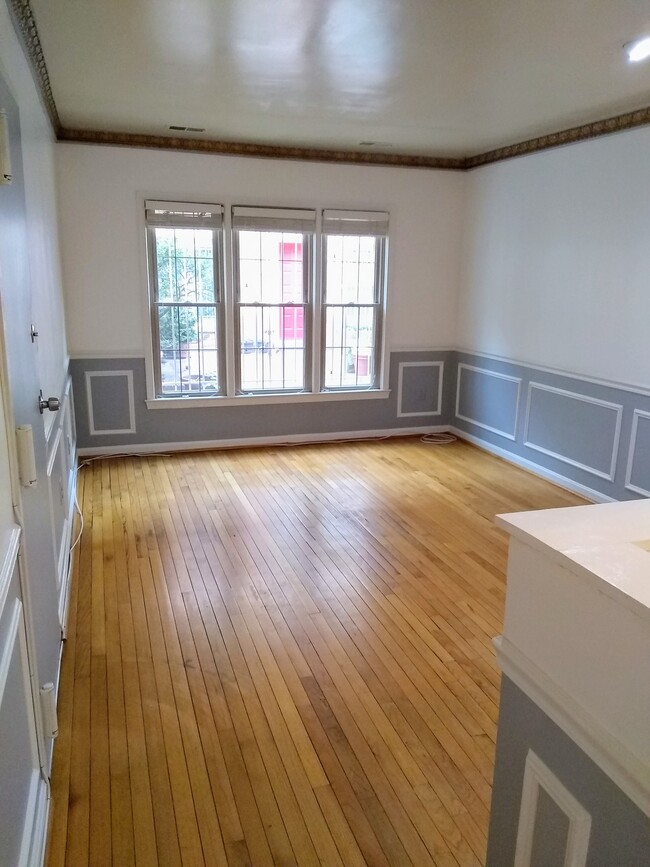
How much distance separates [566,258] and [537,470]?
171 centimetres

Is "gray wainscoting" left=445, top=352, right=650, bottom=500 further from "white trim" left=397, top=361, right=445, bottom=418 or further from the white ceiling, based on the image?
the white ceiling

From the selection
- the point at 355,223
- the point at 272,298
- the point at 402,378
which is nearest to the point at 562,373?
the point at 402,378

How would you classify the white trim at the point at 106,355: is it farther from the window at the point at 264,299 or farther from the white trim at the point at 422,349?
the white trim at the point at 422,349

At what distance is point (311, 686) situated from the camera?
2504mm

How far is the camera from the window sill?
5.57 metres

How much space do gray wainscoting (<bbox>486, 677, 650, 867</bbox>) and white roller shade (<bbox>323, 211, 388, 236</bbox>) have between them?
504 centimetres

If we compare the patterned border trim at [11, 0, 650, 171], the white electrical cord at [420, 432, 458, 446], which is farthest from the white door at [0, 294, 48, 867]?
the white electrical cord at [420, 432, 458, 446]

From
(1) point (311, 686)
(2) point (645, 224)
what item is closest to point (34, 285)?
(1) point (311, 686)

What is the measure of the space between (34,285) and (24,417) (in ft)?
3.36

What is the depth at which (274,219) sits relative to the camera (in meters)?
5.52

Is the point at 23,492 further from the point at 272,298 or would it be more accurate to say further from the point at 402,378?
the point at 402,378

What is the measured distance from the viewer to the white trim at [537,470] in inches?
182

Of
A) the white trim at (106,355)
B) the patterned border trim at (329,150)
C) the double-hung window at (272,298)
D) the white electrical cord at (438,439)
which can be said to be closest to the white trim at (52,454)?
the patterned border trim at (329,150)

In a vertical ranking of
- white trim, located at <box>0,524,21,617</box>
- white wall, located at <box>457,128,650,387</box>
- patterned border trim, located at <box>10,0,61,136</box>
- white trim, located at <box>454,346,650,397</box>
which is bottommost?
white trim, located at <box>0,524,21,617</box>
